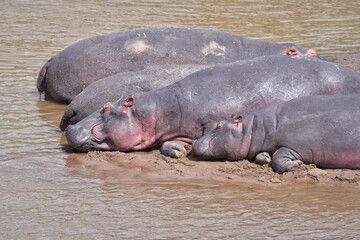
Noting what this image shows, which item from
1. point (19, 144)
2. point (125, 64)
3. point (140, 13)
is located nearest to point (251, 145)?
point (19, 144)

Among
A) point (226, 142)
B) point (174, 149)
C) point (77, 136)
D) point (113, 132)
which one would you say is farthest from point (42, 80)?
point (226, 142)

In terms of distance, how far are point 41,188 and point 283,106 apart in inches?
88.4

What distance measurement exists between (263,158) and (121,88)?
2.34 metres

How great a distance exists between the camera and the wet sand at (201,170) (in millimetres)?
7320

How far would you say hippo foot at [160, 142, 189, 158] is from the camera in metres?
8.25

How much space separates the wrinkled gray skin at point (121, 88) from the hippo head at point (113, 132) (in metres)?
0.83

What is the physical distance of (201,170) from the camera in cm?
780

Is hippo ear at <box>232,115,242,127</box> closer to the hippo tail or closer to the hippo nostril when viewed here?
the hippo nostril

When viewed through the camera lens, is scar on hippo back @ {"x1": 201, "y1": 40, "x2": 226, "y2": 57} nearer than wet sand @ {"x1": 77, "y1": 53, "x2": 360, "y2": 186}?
No

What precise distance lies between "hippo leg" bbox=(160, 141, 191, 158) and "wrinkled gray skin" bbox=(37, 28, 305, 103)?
2298 mm

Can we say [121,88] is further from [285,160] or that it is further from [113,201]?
[113,201]

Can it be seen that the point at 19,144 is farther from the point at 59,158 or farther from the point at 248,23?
the point at 248,23

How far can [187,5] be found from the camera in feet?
59.7

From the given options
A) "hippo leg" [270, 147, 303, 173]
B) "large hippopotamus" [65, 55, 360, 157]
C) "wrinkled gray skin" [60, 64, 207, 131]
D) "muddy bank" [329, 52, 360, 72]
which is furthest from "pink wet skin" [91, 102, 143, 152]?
"muddy bank" [329, 52, 360, 72]
